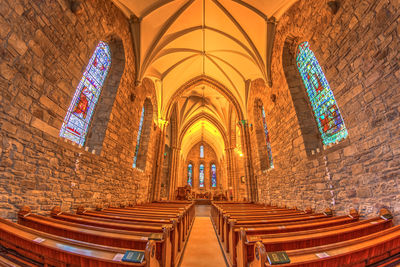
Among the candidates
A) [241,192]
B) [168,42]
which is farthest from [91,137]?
[241,192]

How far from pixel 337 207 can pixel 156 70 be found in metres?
10.1

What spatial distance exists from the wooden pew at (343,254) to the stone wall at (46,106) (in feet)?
13.4

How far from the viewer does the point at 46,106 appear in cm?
365

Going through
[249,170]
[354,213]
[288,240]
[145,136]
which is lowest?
[288,240]

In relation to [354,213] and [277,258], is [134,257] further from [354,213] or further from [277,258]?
[354,213]

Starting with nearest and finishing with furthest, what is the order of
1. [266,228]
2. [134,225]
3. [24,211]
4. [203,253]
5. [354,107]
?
[266,228], [134,225], [24,211], [203,253], [354,107]

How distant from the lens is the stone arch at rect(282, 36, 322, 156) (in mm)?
5430

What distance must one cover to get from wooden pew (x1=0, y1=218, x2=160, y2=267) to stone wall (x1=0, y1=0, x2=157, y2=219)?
1524 millimetres

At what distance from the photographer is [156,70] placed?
32.7 feet

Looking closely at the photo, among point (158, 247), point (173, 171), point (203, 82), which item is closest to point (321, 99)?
point (158, 247)

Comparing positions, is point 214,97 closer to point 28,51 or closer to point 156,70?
point 156,70

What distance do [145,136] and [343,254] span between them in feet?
31.0

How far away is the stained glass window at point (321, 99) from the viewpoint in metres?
4.76

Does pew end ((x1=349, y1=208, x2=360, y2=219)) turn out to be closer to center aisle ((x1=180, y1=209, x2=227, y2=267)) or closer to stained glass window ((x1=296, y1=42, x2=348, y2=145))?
stained glass window ((x1=296, y1=42, x2=348, y2=145))
